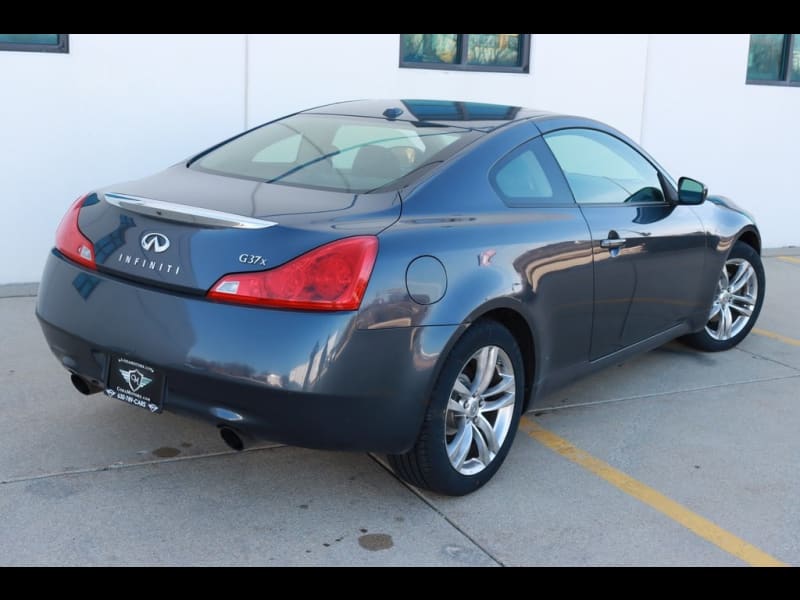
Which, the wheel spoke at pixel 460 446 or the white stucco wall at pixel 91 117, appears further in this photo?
the white stucco wall at pixel 91 117

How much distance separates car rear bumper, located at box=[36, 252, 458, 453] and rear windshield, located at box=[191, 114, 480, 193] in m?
0.73

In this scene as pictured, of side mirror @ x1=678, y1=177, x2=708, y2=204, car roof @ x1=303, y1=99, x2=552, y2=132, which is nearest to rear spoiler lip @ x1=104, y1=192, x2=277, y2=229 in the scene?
car roof @ x1=303, y1=99, x2=552, y2=132

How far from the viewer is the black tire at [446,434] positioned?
352cm

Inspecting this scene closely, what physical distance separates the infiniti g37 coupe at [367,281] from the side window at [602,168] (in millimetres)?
→ 17

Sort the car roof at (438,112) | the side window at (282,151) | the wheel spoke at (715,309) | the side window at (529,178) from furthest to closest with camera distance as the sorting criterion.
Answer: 1. the wheel spoke at (715,309)
2. the car roof at (438,112)
3. the side window at (282,151)
4. the side window at (529,178)

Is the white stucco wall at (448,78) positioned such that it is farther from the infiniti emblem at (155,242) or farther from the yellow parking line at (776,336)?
the infiniti emblem at (155,242)

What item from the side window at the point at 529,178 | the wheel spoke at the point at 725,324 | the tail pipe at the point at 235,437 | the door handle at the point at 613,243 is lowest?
the wheel spoke at the point at 725,324

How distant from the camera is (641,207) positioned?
482 centimetres

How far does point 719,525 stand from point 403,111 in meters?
2.26

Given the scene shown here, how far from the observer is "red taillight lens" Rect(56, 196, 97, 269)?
3551 mm

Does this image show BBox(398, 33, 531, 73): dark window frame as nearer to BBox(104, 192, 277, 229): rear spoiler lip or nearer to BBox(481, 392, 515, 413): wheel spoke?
BBox(481, 392, 515, 413): wheel spoke

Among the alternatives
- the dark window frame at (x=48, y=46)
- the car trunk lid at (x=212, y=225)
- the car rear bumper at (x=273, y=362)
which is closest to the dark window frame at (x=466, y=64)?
the dark window frame at (x=48, y=46)
